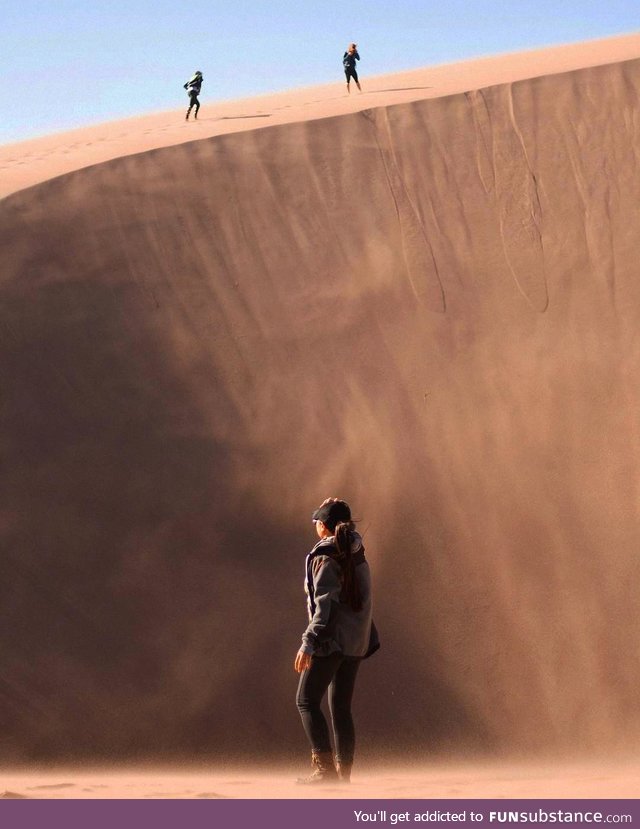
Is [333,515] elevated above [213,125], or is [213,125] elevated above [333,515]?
[213,125]

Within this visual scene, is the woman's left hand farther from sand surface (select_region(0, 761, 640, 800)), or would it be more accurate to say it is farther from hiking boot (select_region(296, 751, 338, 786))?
sand surface (select_region(0, 761, 640, 800))

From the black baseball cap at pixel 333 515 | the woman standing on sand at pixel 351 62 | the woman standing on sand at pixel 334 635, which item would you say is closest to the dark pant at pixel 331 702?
the woman standing on sand at pixel 334 635

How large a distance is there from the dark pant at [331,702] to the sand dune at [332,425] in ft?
7.35

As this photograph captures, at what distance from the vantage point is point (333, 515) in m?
5.39

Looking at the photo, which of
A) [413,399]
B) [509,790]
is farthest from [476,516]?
[509,790]

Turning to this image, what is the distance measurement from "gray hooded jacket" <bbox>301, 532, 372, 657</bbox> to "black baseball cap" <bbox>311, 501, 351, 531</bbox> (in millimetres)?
73

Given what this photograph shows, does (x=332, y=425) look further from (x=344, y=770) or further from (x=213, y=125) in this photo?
(x=213, y=125)

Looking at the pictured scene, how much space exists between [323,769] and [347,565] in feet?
2.93

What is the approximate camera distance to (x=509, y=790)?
14.8 ft

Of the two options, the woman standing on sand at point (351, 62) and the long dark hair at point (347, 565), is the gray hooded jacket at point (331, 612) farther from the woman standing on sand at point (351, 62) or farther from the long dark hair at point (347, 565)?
the woman standing on sand at point (351, 62)

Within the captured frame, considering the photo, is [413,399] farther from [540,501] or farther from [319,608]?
[319,608]

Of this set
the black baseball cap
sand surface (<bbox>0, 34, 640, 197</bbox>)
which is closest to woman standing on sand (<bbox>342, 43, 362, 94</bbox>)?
sand surface (<bbox>0, 34, 640, 197</bbox>)

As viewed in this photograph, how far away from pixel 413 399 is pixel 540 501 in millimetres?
1210

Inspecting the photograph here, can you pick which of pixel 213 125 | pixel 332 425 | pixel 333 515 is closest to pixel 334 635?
pixel 333 515
